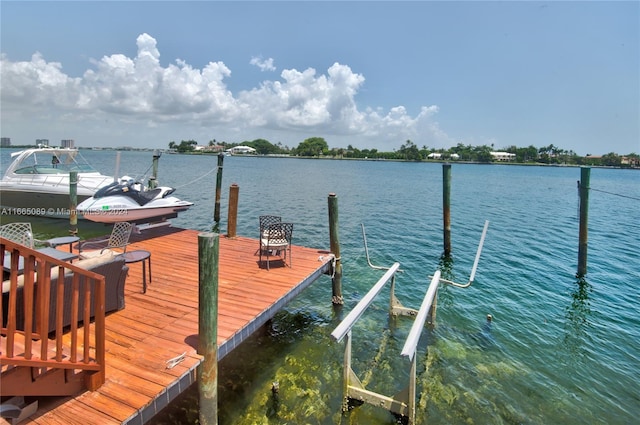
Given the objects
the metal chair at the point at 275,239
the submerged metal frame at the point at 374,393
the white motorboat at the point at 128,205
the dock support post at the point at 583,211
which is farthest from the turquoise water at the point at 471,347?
the white motorboat at the point at 128,205

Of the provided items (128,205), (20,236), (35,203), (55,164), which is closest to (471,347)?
(20,236)

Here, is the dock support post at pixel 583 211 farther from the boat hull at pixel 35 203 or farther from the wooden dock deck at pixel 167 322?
the boat hull at pixel 35 203

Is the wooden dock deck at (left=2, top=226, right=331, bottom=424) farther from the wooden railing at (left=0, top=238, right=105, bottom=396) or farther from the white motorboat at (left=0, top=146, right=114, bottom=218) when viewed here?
the white motorboat at (left=0, top=146, right=114, bottom=218)

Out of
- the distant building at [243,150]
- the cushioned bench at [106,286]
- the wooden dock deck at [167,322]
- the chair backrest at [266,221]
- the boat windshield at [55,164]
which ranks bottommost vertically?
the wooden dock deck at [167,322]

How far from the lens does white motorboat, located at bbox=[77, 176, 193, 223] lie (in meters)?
10.9

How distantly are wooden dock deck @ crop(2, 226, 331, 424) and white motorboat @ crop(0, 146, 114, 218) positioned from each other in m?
9.59

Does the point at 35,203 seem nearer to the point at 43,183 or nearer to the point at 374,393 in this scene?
the point at 43,183

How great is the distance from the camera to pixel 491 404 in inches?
232

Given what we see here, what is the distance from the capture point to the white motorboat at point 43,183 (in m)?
16.1

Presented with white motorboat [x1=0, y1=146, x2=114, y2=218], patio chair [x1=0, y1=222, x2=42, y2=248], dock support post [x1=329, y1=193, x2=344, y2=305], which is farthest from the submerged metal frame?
white motorboat [x1=0, y1=146, x2=114, y2=218]

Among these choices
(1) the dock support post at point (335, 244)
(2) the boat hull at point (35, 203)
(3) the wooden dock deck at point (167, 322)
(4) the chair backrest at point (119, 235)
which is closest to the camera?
(3) the wooden dock deck at point (167, 322)

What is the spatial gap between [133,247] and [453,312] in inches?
336

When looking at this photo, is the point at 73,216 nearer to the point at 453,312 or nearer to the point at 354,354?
the point at 354,354

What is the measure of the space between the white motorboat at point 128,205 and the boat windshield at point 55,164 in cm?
707
